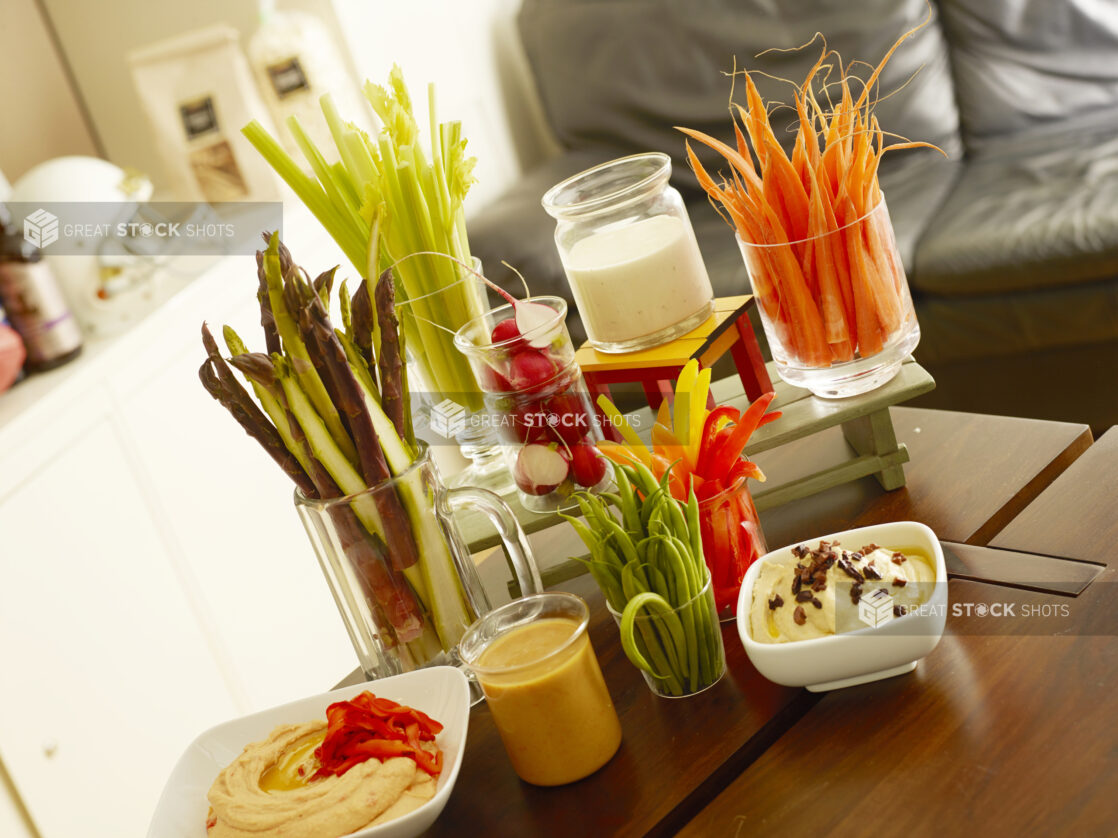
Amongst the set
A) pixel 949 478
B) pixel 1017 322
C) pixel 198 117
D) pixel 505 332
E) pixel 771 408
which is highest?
pixel 198 117

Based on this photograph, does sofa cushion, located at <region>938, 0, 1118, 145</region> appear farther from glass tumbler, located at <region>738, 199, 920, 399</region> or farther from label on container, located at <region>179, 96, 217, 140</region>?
label on container, located at <region>179, 96, 217, 140</region>

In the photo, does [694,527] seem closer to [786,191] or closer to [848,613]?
[848,613]

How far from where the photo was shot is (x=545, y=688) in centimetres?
84

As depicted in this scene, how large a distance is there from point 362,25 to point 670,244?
5.33 ft

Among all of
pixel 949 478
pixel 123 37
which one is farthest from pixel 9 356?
pixel 949 478

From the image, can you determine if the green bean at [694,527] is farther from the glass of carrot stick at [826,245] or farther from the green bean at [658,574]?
the glass of carrot stick at [826,245]

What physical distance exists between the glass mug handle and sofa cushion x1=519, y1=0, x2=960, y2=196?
1667mm

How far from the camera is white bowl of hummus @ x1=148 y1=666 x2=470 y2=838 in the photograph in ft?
2.66

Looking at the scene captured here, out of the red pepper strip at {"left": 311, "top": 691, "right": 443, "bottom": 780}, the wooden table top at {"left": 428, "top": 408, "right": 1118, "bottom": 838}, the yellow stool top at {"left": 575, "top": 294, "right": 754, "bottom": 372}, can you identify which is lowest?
the wooden table top at {"left": 428, "top": 408, "right": 1118, "bottom": 838}

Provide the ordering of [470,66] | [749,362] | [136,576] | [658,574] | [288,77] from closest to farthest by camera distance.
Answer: [658,574] < [749,362] < [136,576] < [288,77] < [470,66]

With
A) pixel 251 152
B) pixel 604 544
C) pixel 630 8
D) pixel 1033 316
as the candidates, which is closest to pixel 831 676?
pixel 604 544

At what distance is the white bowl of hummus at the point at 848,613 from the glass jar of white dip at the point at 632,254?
1.14ft

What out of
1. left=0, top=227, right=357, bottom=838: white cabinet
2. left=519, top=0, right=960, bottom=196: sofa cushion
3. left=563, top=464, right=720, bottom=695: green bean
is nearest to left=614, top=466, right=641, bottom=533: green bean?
left=563, top=464, right=720, bottom=695: green bean

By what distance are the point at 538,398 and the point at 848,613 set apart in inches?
14.7
